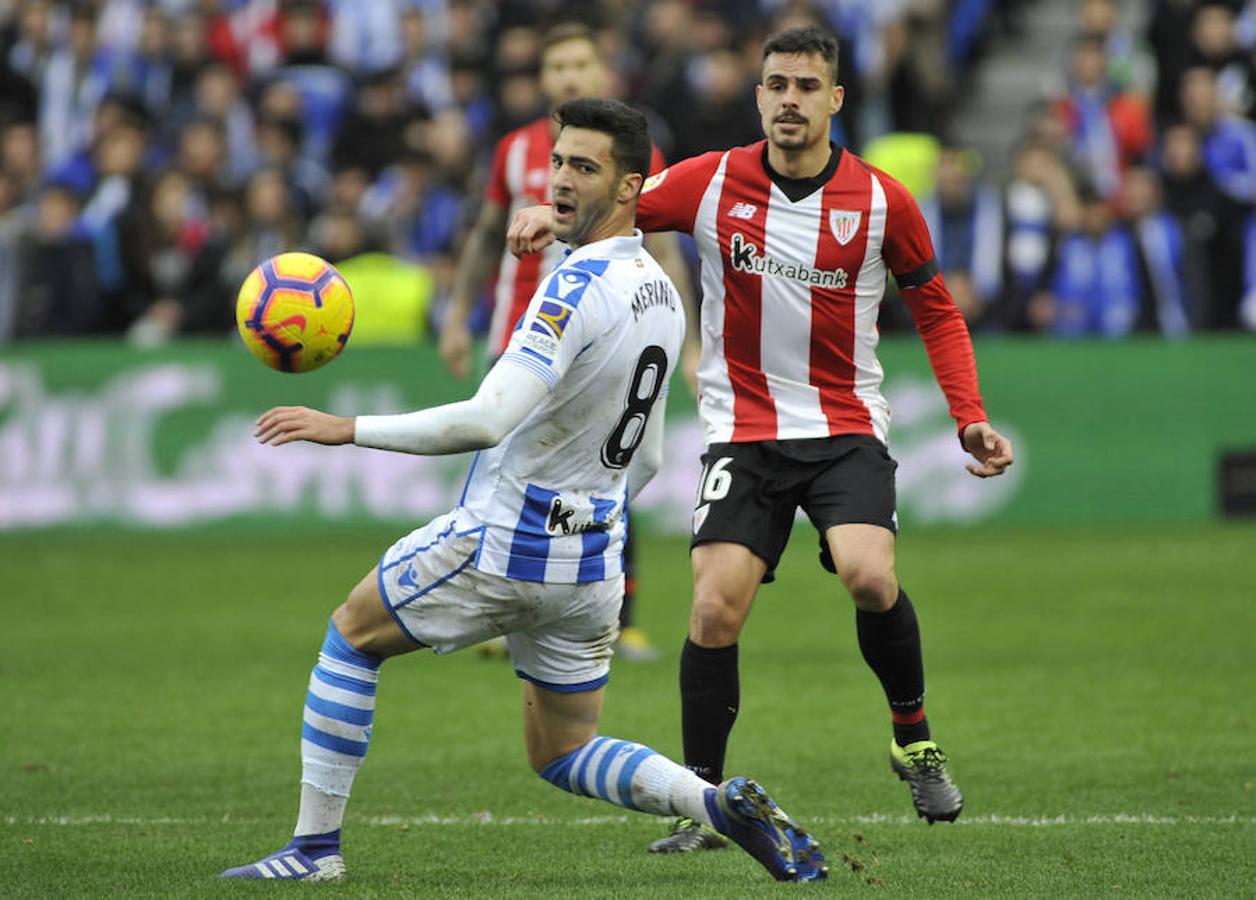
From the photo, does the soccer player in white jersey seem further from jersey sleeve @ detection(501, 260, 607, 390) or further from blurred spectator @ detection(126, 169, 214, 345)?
blurred spectator @ detection(126, 169, 214, 345)

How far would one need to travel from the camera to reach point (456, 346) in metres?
10.4

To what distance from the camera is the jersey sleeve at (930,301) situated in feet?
23.7

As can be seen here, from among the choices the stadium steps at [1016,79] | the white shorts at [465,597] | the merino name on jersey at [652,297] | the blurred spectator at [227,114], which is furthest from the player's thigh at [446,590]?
the stadium steps at [1016,79]

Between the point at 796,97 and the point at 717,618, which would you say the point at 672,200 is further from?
the point at 717,618

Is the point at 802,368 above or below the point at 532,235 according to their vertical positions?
below

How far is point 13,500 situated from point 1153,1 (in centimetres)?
1195

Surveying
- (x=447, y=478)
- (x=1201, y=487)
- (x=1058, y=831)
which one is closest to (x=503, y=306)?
(x=1058, y=831)

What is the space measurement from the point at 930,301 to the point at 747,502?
0.95m

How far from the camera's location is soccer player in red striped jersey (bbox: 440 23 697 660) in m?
9.91

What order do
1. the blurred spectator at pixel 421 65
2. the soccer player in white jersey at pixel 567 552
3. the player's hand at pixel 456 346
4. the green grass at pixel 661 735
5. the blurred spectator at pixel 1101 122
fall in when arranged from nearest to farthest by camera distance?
the soccer player in white jersey at pixel 567 552 < the green grass at pixel 661 735 < the player's hand at pixel 456 346 < the blurred spectator at pixel 1101 122 < the blurred spectator at pixel 421 65

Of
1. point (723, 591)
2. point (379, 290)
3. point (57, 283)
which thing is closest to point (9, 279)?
point (57, 283)

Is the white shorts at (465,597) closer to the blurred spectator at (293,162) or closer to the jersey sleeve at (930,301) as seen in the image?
the jersey sleeve at (930,301)

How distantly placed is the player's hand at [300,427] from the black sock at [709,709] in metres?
1.80

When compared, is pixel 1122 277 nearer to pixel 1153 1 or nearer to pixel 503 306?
pixel 1153 1
